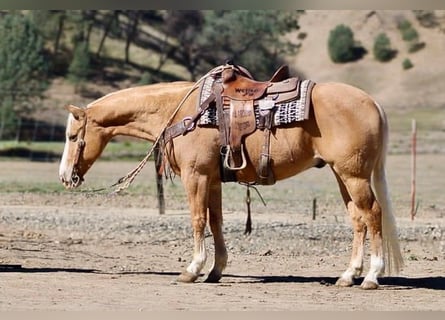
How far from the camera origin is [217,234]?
35.1 feet

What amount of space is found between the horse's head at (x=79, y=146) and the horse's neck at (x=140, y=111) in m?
0.11

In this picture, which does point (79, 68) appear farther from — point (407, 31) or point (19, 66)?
point (407, 31)

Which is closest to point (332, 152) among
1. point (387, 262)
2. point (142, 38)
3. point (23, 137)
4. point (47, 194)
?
point (387, 262)

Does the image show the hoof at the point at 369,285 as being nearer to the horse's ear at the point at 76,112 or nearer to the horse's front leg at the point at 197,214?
the horse's front leg at the point at 197,214

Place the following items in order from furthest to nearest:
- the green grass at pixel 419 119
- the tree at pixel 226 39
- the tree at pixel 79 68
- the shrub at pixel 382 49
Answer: the shrub at pixel 382 49, the tree at pixel 226 39, the tree at pixel 79 68, the green grass at pixel 419 119

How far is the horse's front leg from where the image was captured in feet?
33.8

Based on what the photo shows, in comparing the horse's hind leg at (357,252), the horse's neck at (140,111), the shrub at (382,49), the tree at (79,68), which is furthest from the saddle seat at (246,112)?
the shrub at (382,49)

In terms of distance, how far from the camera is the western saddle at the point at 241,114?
10164 mm

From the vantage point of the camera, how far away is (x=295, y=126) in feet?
33.1

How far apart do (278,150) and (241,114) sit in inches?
19.7

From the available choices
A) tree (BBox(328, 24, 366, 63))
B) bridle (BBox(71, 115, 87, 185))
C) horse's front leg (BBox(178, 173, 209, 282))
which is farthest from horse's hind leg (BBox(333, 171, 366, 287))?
tree (BBox(328, 24, 366, 63))

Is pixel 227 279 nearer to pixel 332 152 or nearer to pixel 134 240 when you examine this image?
pixel 332 152

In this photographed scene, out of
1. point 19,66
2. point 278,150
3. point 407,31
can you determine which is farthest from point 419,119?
point 278,150

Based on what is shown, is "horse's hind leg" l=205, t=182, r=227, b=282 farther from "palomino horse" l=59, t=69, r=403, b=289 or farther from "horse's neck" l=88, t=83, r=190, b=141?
"horse's neck" l=88, t=83, r=190, b=141
